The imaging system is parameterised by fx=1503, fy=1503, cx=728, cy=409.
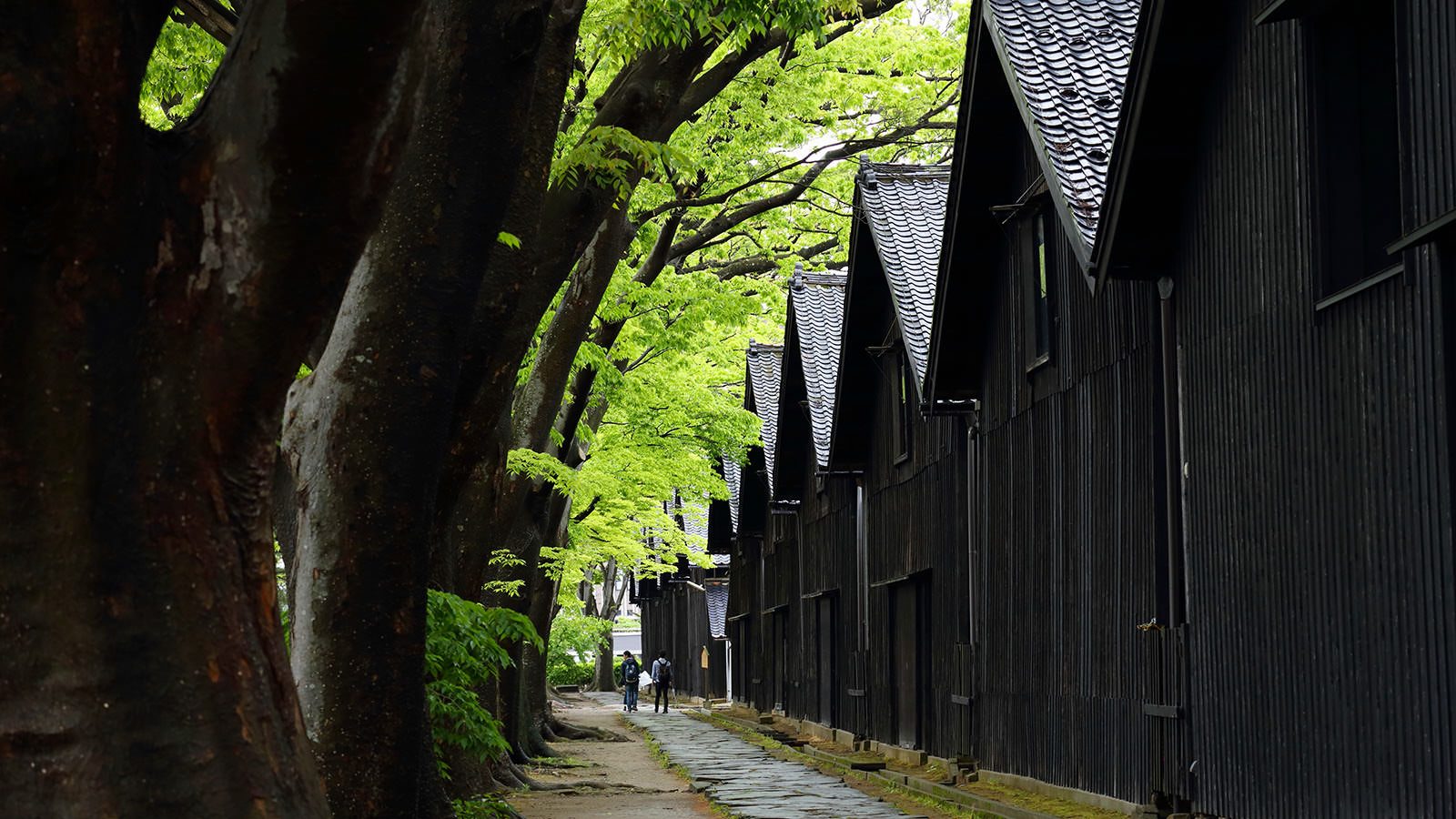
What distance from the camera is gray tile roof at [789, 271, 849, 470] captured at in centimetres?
2870

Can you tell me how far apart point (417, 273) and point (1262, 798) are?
7.17 m

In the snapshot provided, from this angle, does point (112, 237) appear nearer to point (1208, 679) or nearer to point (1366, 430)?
point (1366, 430)

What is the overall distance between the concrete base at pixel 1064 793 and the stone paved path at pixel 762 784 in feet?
4.47

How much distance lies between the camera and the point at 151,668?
407 centimetres

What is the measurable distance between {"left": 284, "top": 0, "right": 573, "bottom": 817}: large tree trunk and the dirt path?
9.63m

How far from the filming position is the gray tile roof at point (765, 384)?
1479 inches

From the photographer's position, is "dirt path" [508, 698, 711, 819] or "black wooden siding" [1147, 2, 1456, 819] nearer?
"black wooden siding" [1147, 2, 1456, 819]

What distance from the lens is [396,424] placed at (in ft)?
20.0

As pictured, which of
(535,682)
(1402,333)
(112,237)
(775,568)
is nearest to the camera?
(112,237)

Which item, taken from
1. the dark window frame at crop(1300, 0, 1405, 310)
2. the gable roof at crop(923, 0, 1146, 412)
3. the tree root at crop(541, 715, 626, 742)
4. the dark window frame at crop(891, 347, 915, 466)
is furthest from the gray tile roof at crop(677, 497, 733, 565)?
the dark window frame at crop(1300, 0, 1405, 310)

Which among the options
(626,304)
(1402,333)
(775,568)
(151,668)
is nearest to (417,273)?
(151,668)

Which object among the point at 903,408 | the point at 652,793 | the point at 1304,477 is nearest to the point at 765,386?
the point at 903,408

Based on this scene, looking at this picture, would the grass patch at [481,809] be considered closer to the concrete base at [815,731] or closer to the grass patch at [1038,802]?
the grass patch at [1038,802]

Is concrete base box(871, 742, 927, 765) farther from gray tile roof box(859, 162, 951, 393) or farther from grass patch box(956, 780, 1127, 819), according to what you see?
gray tile roof box(859, 162, 951, 393)
